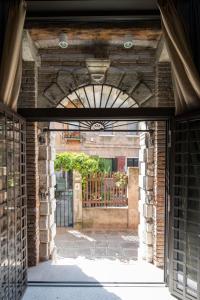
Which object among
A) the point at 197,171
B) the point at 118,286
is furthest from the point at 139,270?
the point at 197,171

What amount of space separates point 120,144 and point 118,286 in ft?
43.7

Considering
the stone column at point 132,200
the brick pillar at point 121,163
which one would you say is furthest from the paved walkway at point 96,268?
the brick pillar at point 121,163

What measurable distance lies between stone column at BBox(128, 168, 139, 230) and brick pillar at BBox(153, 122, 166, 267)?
14.2ft

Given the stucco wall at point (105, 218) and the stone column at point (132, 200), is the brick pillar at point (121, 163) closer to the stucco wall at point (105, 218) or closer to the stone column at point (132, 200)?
the stone column at point (132, 200)

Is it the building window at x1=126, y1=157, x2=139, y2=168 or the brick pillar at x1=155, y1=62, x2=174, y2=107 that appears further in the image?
the building window at x1=126, y1=157, x2=139, y2=168

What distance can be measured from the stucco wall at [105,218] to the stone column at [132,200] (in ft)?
0.54

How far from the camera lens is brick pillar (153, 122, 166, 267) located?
472 cm

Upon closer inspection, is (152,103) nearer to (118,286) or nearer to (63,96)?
(63,96)

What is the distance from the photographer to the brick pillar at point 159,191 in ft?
15.5

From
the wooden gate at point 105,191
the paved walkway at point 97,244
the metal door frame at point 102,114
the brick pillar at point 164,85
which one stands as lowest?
the paved walkway at point 97,244

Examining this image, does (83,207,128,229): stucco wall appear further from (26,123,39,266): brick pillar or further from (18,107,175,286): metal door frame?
(18,107,175,286): metal door frame

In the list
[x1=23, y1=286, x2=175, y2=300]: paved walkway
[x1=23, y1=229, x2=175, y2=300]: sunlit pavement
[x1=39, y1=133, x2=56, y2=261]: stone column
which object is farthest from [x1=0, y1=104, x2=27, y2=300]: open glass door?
[x1=39, y1=133, x2=56, y2=261]: stone column

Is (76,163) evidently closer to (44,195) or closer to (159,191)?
(44,195)

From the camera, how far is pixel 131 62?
4887 millimetres
